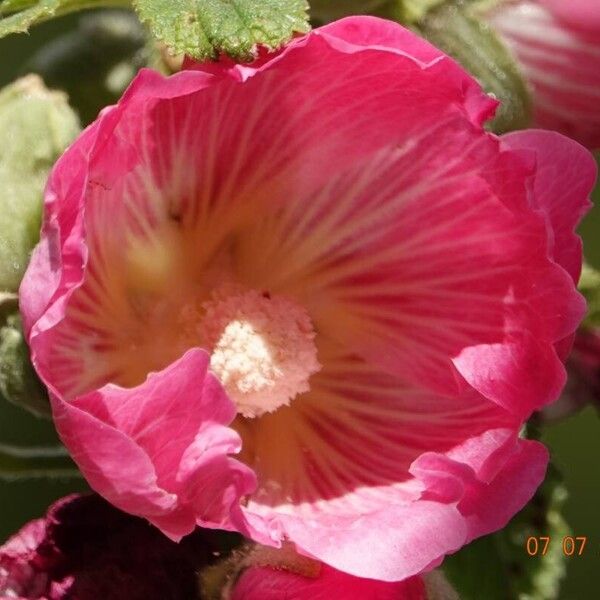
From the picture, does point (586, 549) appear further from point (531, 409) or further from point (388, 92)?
point (388, 92)

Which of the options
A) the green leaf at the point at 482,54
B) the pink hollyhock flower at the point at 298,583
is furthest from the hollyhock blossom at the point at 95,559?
the green leaf at the point at 482,54

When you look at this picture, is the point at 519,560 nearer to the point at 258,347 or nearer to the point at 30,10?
the point at 258,347

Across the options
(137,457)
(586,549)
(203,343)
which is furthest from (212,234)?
(586,549)

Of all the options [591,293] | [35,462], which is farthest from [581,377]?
[35,462]

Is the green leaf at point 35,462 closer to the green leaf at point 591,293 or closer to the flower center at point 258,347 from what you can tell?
the flower center at point 258,347

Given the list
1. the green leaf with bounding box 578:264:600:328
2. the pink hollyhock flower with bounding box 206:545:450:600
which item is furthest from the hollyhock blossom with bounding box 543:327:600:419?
the pink hollyhock flower with bounding box 206:545:450:600

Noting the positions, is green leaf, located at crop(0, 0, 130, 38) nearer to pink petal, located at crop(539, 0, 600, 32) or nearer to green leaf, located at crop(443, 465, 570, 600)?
pink petal, located at crop(539, 0, 600, 32)
